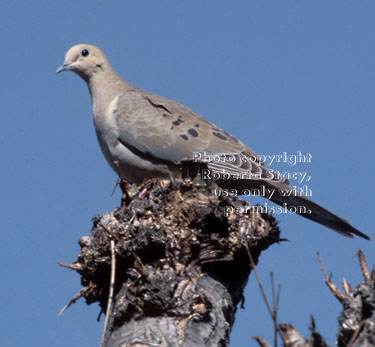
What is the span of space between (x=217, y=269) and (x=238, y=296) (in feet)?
0.92

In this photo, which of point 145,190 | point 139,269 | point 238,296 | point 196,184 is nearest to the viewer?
point 139,269

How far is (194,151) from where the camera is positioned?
7141 millimetres

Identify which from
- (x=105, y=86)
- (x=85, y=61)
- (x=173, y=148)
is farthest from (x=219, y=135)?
(x=85, y=61)

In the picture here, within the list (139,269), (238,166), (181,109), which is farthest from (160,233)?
(181,109)

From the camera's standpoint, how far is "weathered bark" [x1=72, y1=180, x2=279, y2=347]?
473cm

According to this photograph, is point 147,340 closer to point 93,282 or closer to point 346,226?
point 93,282

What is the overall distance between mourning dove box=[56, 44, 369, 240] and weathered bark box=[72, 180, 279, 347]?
3.54 ft

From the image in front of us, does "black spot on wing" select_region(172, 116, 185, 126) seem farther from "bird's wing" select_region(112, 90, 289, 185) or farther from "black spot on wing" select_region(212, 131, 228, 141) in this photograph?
"black spot on wing" select_region(212, 131, 228, 141)

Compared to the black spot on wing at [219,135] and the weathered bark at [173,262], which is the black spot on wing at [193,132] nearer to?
the black spot on wing at [219,135]

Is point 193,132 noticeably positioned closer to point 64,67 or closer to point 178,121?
point 178,121

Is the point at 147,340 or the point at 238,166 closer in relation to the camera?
the point at 147,340

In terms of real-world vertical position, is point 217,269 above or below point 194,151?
below

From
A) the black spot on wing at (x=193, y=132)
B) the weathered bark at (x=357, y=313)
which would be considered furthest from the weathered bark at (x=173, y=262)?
the black spot on wing at (x=193, y=132)

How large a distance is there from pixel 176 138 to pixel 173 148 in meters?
0.15
